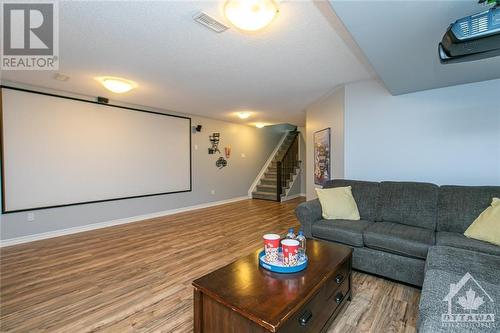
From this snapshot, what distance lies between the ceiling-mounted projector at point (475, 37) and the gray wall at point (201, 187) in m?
5.18

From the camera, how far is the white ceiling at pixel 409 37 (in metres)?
1.50

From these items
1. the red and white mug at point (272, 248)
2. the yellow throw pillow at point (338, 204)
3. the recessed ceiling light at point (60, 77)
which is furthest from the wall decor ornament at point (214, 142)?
the red and white mug at point (272, 248)

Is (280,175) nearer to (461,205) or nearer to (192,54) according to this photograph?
(461,205)

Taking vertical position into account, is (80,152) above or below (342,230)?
above

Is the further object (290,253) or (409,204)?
(409,204)

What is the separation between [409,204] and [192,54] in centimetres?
299

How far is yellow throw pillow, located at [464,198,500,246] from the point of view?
207cm

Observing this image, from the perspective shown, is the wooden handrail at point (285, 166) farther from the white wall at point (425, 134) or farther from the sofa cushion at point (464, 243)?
the sofa cushion at point (464, 243)

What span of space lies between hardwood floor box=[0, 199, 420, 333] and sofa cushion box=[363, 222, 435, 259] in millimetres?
373

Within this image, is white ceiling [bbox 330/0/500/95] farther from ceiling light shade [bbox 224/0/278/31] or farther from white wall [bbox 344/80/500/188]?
ceiling light shade [bbox 224/0/278/31]

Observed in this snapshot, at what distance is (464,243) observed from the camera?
208cm

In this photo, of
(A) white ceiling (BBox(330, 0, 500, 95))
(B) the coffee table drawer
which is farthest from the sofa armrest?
(A) white ceiling (BBox(330, 0, 500, 95))

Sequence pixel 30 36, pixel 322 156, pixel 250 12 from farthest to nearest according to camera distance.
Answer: pixel 322 156, pixel 30 36, pixel 250 12

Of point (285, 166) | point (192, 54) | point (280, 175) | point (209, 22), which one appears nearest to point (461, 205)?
point (209, 22)
